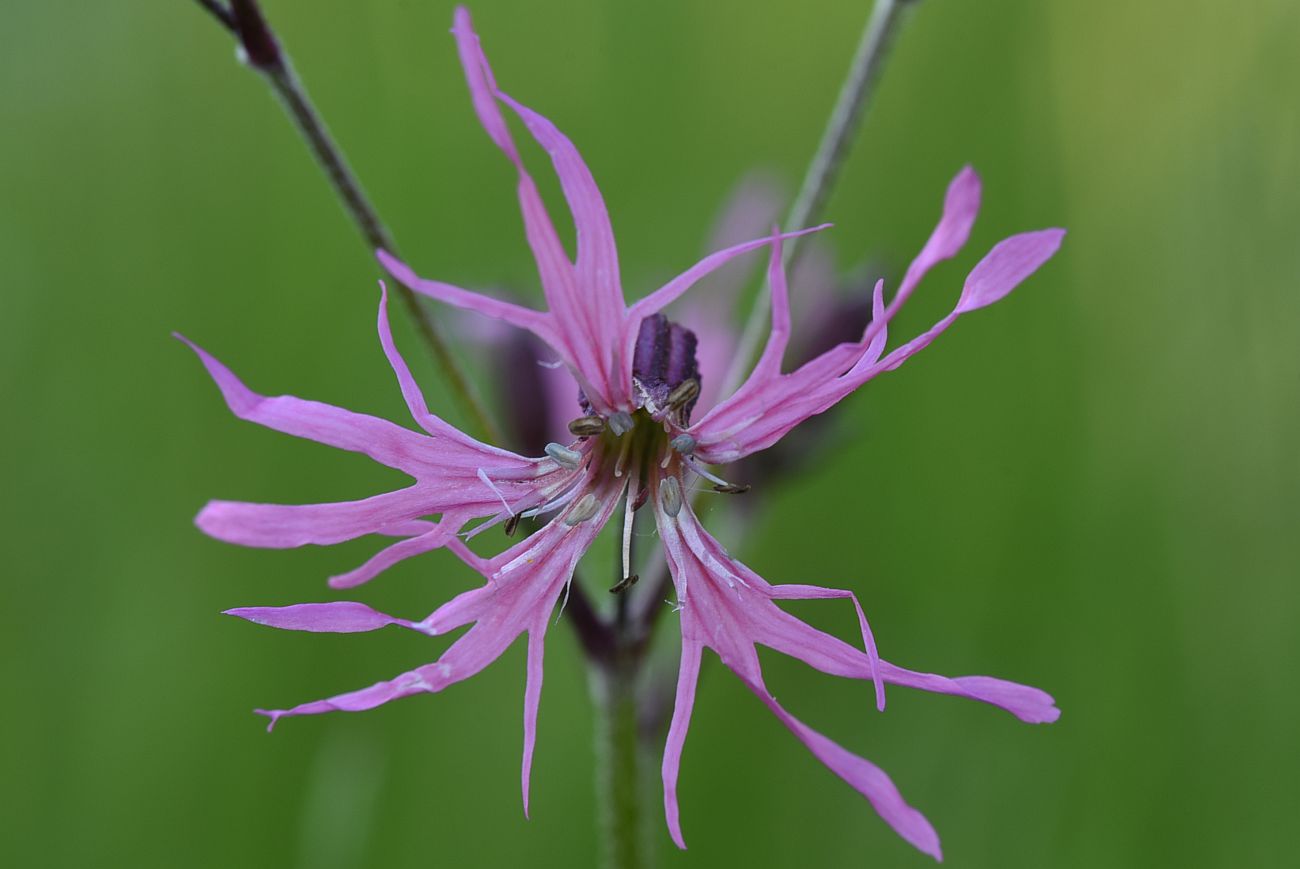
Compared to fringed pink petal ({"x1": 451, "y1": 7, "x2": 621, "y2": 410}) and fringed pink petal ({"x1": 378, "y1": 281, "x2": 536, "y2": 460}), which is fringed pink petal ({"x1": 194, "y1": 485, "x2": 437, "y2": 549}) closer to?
fringed pink petal ({"x1": 378, "y1": 281, "x2": 536, "y2": 460})

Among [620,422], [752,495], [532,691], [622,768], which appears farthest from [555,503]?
[752,495]

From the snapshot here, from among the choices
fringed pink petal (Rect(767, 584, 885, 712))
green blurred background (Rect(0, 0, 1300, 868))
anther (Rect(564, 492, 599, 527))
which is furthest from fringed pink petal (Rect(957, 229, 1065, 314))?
green blurred background (Rect(0, 0, 1300, 868))

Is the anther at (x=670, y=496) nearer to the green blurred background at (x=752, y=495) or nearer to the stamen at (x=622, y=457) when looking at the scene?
the stamen at (x=622, y=457)

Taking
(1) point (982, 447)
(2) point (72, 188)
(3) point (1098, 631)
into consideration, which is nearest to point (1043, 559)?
(3) point (1098, 631)

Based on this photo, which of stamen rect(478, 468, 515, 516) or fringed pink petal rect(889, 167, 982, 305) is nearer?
fringed pink petal rect(889, 167, 982, 305)

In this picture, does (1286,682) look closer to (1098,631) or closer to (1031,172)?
(1098,631)

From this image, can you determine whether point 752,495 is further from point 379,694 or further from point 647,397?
point 379,694
